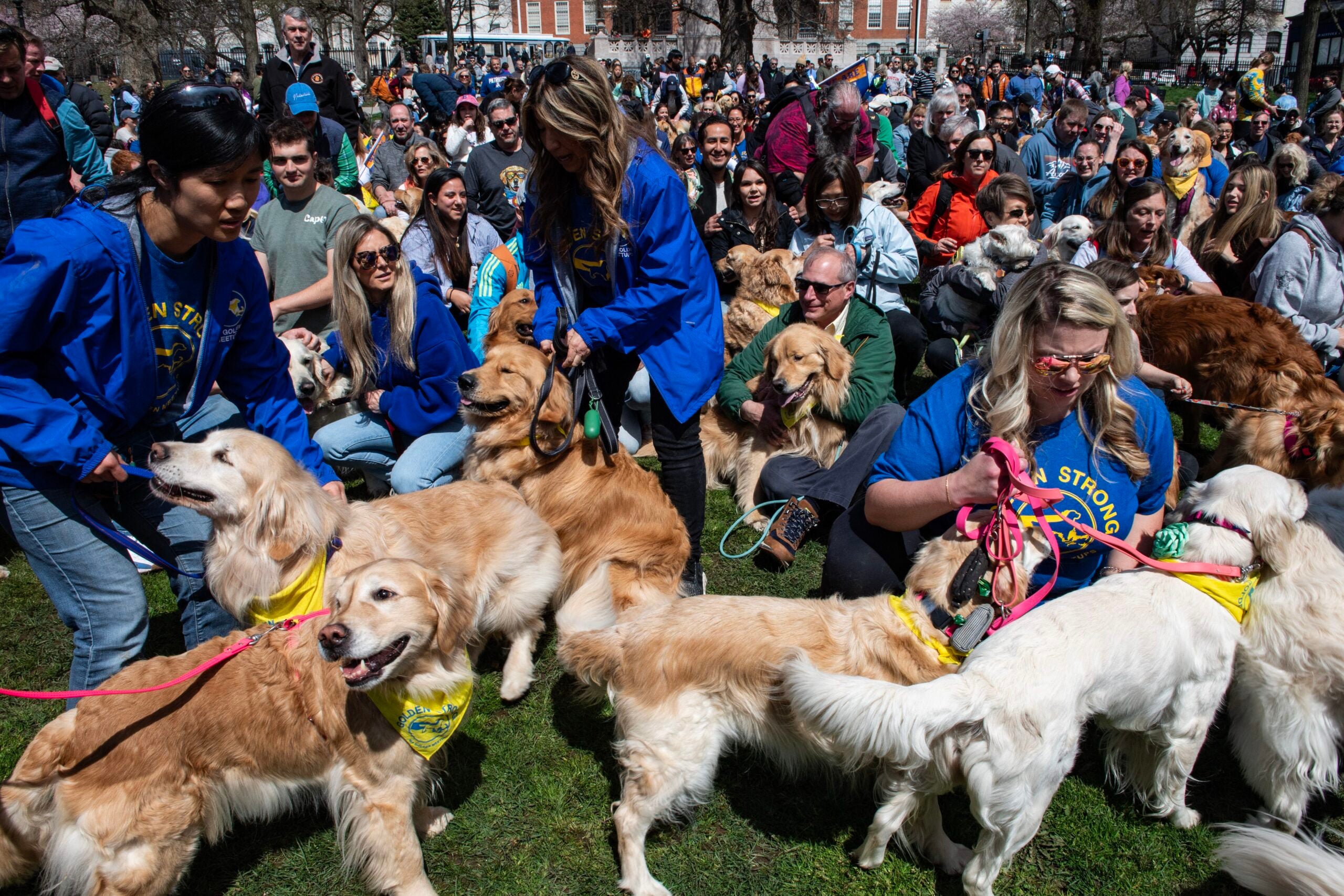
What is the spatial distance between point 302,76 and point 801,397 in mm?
6537

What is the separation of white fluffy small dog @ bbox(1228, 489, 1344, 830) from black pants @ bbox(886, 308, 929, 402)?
3478 mm

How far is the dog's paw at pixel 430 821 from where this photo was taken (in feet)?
9.13

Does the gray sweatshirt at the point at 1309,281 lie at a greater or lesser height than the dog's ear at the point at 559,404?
greater

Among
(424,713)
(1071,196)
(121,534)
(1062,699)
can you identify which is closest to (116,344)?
(121,534)

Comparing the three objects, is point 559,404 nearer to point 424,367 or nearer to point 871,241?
point 424,367

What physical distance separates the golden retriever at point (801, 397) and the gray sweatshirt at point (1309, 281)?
300 cm

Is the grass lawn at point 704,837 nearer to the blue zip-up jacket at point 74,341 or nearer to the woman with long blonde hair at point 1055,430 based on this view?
the woman with long blonde hair at point 1055,430

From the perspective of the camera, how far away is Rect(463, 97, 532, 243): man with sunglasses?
6941 millimetres

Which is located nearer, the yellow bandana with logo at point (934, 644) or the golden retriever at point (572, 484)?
the yellow bandana with logo at point (934, 644)

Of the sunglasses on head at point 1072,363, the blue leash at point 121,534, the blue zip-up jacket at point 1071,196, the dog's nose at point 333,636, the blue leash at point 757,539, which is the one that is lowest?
the blue leash at point 757,539

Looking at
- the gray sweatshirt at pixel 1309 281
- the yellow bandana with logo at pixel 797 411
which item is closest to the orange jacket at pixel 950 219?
the gray sweatshirt at pixel 1309 281

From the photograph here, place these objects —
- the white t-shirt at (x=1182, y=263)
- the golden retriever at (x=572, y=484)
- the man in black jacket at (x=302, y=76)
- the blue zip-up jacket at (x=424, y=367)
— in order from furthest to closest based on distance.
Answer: the man in black jacket at (x=302, y=76) < the white t-shirt at (x=1182, y=263) < the blue zip-up jacket at (x=424, y=367) < the golden retriever at (x=572, y=484)

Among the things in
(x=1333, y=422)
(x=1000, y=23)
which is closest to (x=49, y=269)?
(x=1333, y=422)

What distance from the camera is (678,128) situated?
15.9 m
